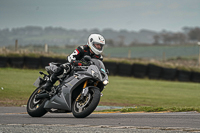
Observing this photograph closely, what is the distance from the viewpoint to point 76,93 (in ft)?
25.7

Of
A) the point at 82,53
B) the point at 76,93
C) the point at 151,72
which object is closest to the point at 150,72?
the point at 151,72

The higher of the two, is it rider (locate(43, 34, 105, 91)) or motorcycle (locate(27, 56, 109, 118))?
rider (locate(43, 34, 105, 91))

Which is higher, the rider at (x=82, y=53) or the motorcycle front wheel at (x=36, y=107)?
the rider at (x=82, y=53)

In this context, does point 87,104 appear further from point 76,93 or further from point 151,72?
point 151,72

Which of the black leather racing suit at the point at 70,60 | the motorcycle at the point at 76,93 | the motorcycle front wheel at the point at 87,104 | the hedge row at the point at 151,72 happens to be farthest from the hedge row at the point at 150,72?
the motorcycle front wheel at the point at 87,104

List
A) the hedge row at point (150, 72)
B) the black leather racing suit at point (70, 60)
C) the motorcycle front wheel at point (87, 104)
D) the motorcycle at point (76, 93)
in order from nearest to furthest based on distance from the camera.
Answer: the motorcycle front wheel at point (87, 104) < the motorcycle at point (76, 93) < the black leather racing suit at point (70, 60) < the hedge row at point (150, 72)

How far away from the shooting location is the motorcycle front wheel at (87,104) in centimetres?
706

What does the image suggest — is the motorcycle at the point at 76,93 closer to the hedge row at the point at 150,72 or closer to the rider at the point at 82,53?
the rider at the point at 82,53

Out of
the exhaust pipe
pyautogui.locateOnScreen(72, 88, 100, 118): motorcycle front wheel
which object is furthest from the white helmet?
the exhaust pipe

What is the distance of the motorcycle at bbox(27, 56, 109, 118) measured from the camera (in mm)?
7242

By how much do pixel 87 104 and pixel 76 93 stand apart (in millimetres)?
667

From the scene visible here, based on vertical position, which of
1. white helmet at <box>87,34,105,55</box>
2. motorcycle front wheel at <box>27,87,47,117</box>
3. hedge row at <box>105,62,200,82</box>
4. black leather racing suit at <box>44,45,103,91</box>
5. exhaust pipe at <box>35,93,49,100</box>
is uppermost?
white helmet at <box>87,34,105,55</box>

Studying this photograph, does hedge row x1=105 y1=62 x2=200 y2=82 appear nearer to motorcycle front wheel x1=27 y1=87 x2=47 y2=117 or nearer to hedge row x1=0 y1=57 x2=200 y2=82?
hedge row x1=0 y1=57 x2=200 y2=82

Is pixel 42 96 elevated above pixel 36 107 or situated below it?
above
